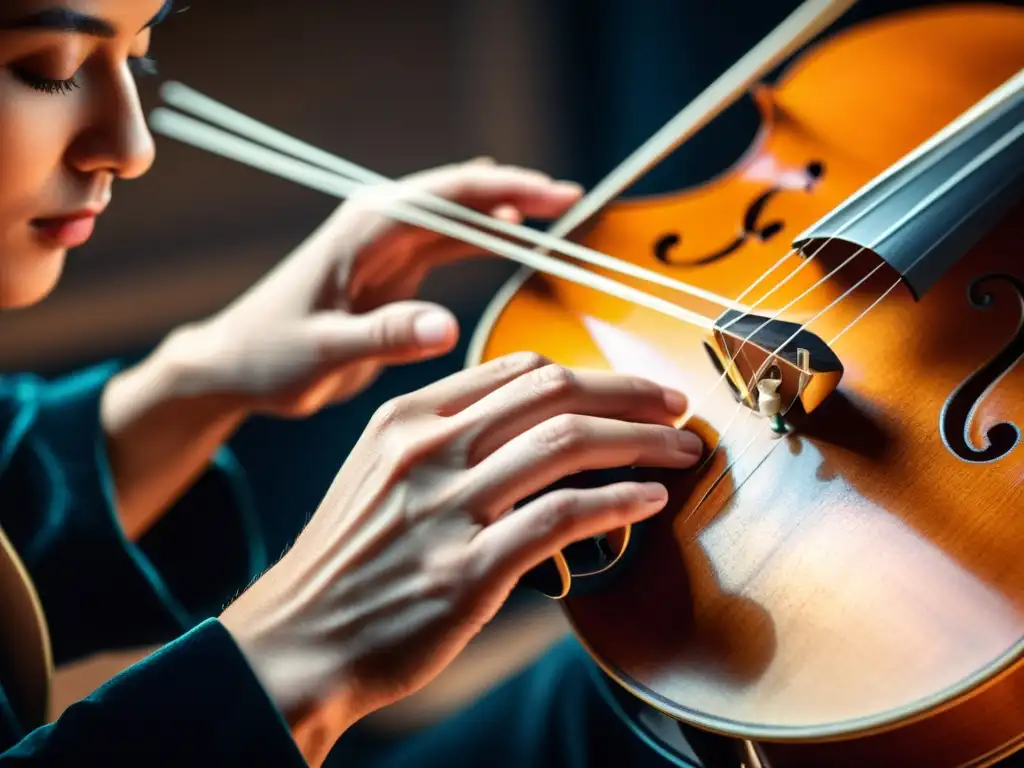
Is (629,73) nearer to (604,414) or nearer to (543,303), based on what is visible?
(543,303)

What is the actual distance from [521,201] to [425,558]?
1.20 feet

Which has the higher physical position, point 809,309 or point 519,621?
point 809,309

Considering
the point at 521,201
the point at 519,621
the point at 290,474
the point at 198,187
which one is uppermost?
the point at 198,187

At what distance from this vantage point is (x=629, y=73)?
1.24 meters

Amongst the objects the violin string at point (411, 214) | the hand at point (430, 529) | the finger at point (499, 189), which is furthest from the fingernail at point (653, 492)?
the finger at point (499, 189)

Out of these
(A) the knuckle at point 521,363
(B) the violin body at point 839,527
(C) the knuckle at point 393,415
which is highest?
(C) the knuckle at point 393,415

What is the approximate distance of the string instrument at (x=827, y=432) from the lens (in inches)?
15.0

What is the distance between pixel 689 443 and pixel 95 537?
1.40ft

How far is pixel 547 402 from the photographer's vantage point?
437mm

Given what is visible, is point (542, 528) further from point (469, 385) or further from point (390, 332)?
point (390, 332)

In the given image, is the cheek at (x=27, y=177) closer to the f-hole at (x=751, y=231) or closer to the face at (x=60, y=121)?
the face at (x=60, y=121)

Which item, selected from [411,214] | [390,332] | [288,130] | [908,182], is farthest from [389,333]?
[288,130]

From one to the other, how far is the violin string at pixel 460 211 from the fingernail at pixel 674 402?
7cm

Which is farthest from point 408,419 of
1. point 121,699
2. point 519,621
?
point 519,621
